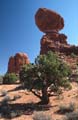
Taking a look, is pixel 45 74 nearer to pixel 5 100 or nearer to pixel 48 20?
pixel 5 100

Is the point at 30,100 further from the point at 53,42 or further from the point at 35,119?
the point at 53,42

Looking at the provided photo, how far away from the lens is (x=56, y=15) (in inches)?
3346

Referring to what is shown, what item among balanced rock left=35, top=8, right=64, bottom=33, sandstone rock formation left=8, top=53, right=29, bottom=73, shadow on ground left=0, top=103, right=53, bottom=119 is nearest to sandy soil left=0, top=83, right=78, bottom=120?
shadow on ground left=0, top=103, right=53, bottom=119

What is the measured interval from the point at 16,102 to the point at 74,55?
39.3 meters

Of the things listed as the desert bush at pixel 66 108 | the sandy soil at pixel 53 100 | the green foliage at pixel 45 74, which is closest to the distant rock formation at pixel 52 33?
the sandy soil at pixel 53 100

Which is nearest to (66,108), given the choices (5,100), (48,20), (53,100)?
(53,100)

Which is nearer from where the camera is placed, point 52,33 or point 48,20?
point 52,33

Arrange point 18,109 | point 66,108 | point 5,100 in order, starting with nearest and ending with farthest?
point 66,108
point 18,109
point 5,100

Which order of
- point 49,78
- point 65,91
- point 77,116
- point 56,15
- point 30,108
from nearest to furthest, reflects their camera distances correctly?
point 77,116
point 30,108
point 49,78
point 65,91
point 56,15

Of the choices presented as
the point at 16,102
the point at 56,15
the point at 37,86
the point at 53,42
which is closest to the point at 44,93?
the point at 37,86

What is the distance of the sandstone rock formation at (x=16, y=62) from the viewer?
288 feet

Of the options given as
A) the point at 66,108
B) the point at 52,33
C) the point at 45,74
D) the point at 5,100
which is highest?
the point at 52,33

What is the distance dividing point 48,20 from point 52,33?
5.62 m

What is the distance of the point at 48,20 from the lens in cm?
8350
